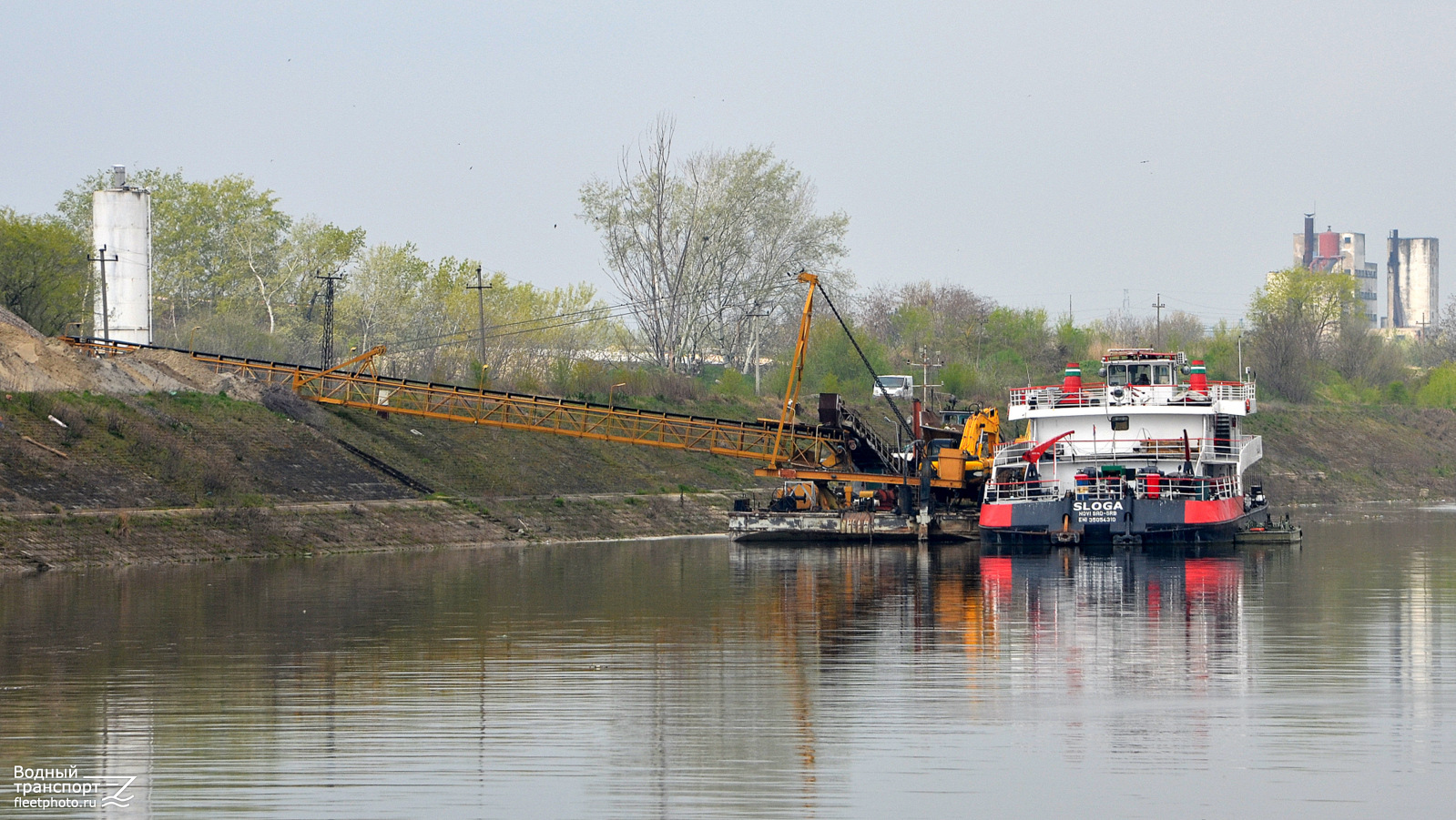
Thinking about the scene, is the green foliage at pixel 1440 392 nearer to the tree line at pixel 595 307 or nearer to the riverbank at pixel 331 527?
the tree line at pixel 595 307

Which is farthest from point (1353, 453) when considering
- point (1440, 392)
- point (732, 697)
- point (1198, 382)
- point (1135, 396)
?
point (732, 697)

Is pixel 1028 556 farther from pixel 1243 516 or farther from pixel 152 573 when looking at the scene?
pixel 152 573

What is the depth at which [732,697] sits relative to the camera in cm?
2162

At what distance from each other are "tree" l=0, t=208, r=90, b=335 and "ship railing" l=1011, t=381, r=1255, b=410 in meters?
46.4

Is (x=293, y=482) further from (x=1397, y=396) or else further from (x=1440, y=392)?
(x=1440, y=392)

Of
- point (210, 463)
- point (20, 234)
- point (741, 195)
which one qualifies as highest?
point (741, 195)

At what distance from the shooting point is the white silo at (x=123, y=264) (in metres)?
70.4

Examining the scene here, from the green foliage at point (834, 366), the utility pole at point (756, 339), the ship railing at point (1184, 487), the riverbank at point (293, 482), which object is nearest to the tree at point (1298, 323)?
the green foliage at point (834, 366)

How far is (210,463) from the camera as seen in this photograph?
51312 mm

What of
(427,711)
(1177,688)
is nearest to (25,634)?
(427,711)

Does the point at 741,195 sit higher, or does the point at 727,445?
the point at 741,195

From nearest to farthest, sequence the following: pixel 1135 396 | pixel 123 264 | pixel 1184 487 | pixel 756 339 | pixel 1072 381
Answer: pixel 1184 487, pixel 1135 396, pixel 1072 381, pixel 123 264, pixel 756 339

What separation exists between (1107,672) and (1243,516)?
110ft

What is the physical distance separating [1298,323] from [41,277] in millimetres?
101207
